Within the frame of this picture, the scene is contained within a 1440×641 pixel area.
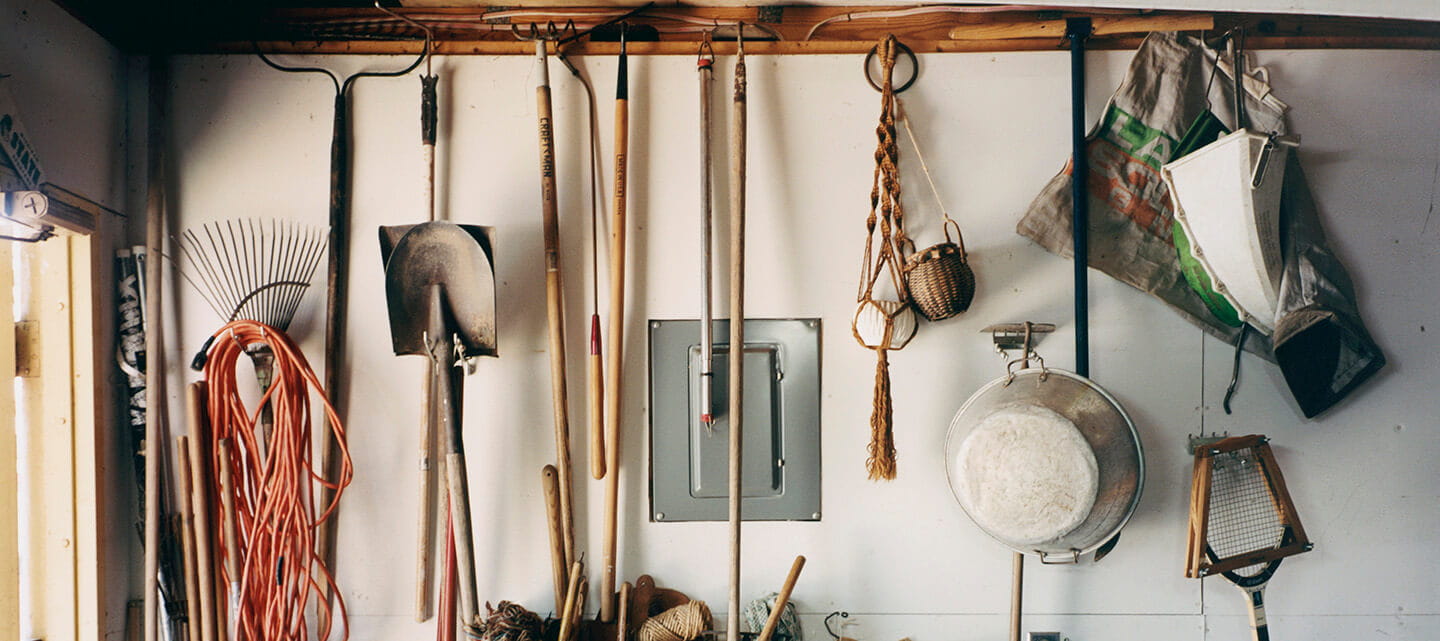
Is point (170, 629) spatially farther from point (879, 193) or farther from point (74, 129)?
point (879, 193)

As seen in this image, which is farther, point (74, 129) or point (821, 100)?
point (821, 100)

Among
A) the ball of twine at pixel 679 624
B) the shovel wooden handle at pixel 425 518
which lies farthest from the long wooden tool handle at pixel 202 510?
the ball of twine at pixel 679 624

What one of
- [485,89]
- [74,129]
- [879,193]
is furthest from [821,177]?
[74,129]

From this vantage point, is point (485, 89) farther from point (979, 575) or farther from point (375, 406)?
point (979, 575)

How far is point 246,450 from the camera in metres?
1.89

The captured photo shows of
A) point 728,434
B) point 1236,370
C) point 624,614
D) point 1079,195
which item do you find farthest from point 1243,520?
point 624,614

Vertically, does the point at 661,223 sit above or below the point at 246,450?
above

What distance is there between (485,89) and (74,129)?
929 millimetres

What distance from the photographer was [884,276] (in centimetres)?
206

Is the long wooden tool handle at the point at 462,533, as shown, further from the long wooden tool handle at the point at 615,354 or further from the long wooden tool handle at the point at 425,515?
the long wooden tool handle at the point at 615,354

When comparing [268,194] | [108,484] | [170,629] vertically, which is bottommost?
[170,629]

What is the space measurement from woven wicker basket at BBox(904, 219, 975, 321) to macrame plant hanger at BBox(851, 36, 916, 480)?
0.14ft

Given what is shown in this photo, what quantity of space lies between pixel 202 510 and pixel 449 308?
0.75 meters

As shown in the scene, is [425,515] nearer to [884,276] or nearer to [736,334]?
[736,334]
